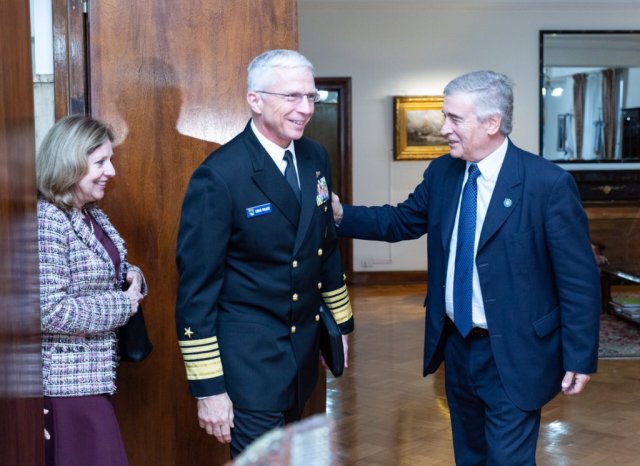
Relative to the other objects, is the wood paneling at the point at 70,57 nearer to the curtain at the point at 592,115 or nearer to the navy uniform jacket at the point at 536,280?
the navy uniform jacket at the point at 536,280

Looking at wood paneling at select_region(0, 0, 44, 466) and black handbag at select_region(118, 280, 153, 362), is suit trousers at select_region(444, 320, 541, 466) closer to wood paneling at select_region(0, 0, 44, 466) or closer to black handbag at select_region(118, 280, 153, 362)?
black handbag at select_region(118, 280, 153, 362)

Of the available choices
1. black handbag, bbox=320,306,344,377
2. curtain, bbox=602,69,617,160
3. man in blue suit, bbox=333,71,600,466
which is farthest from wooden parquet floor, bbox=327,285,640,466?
curtain, bbox=602,69,617,160

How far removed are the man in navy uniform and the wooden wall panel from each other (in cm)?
79

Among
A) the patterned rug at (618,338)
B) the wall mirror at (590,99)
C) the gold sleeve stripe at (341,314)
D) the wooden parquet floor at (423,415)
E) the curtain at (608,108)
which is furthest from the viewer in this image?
the curtain at (608,108)

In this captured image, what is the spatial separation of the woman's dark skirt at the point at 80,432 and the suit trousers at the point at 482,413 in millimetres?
1175

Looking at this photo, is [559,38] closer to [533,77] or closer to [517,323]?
[533,77]

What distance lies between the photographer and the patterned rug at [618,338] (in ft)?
25.0

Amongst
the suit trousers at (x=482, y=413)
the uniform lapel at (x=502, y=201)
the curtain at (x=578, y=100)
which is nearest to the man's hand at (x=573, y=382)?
the suit trousers at (x=482, y=413)

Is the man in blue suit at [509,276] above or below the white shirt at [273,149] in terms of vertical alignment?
below

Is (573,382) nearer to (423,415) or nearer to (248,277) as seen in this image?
(248,277)

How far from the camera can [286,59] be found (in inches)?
107

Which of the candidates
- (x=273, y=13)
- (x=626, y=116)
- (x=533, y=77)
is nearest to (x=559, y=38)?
(x=533, y=77)

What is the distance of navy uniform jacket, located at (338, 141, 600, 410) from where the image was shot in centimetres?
298

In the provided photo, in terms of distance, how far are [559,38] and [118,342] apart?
10.2 metres
